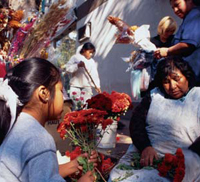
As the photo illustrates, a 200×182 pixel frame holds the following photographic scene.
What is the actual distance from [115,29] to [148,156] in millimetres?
6955

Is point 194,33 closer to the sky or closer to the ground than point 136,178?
closer to the sky

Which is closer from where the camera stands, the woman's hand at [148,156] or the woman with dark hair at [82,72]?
the woman's hand at [148,156]

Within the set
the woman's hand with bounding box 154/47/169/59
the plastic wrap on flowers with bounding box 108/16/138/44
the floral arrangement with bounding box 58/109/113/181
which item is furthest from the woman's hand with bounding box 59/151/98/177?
the plastic wrap on flowers with bounding box 108/16/138/44

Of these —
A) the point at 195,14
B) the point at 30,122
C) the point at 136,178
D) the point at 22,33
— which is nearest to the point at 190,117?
the point at 136,178

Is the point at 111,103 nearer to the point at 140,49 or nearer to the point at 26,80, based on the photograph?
the point at 140,49

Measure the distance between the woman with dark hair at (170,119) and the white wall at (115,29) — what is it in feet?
12.4

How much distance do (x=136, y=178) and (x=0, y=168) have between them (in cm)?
89

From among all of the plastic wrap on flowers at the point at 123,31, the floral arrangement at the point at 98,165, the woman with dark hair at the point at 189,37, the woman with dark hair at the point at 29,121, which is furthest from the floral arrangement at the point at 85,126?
the plastic wrap on flowers at the point at 123,31

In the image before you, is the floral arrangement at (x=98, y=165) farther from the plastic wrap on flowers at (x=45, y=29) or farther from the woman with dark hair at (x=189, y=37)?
the plastic wrap on flowers at (x=45, y=29)

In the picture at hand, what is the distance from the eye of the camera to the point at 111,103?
309 centimetres

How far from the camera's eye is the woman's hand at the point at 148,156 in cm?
206

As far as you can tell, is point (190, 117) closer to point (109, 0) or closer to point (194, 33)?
point (194, 33)

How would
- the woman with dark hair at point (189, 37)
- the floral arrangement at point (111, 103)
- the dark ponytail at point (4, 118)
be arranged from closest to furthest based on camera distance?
the dark ponytail at point (4, 118)
the woman with dark hair at point (189, 37)
the floral arrangement at point (111, 103)

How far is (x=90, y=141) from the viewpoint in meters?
2.29
